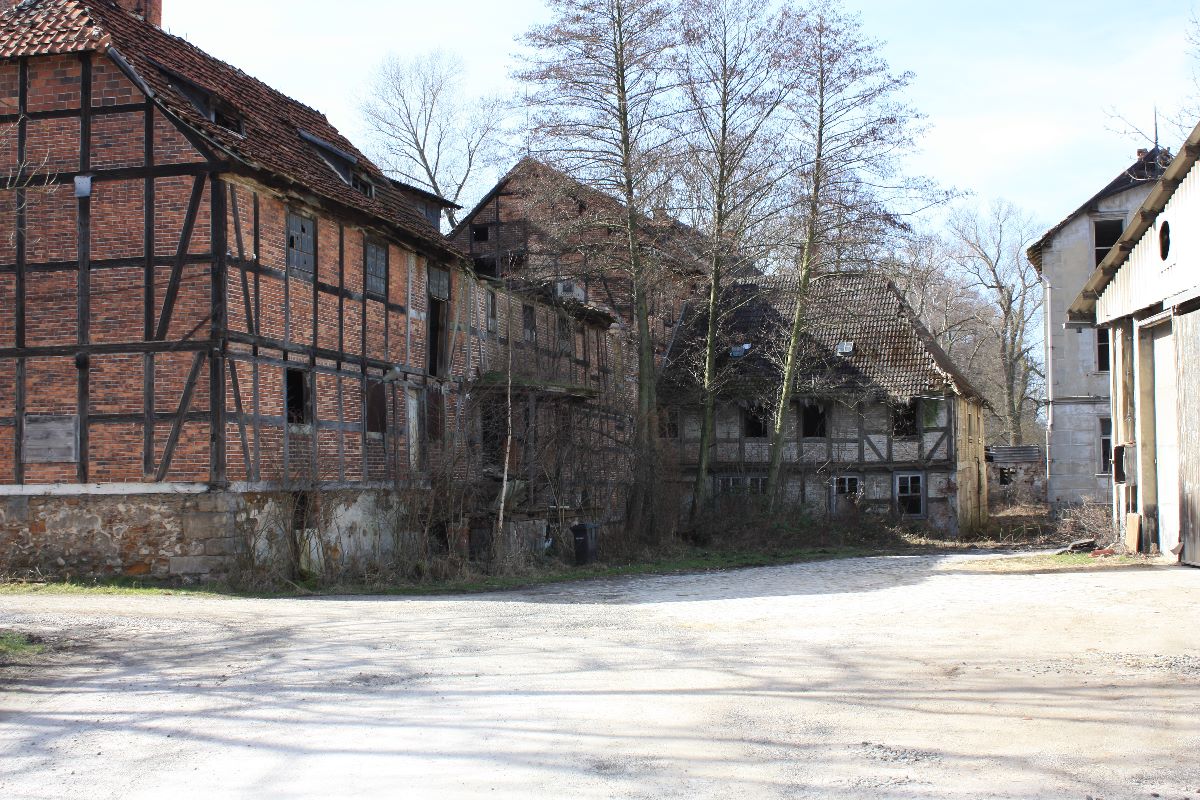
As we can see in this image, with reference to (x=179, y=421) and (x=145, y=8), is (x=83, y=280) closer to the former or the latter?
(x=179, y=421)

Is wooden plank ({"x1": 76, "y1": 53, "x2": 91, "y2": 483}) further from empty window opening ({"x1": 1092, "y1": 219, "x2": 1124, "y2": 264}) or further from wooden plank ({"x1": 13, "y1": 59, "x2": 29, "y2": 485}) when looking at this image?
empty window opening ({"x1": 1092, "y1": 219, "x2": 1124, "y2": 264})

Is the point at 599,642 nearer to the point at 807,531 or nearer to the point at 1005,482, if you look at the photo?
the point at 807,531

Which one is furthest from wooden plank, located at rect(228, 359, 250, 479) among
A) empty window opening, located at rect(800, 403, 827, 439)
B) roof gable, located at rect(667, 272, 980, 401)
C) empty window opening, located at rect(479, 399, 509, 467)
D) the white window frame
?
the white window frame

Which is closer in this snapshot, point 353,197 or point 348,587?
point 348,587

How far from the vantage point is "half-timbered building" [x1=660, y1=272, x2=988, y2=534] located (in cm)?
3216

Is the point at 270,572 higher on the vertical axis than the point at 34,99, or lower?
lower

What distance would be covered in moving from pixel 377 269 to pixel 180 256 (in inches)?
197

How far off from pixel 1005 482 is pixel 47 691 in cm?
4206

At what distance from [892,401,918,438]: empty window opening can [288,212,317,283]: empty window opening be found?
1935 centimetres

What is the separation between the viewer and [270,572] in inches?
666

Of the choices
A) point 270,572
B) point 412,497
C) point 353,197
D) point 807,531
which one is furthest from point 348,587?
point 807,531

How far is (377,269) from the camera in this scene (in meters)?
21.5

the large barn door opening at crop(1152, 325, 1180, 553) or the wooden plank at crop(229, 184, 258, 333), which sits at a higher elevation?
the wooden plank at crop(229, 184, 258, 333)

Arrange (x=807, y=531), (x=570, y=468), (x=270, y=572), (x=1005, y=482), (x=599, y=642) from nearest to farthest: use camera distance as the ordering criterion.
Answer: (x=599, y=642), (x=270, y=572), (x=570, y=468), (x=807, y=531), (x=1005, y=482)
